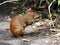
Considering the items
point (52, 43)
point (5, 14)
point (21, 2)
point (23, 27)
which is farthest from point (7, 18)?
point (52, 43)

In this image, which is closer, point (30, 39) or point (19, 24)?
point (30, 39)

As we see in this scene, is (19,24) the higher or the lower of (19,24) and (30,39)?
the higher

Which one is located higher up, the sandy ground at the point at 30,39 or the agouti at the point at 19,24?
the agouti at the point at 19,24

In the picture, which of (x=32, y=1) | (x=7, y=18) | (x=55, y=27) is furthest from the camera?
(x=32, y=1)

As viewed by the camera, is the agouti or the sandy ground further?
the agouti

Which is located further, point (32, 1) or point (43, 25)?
point (32, 1)

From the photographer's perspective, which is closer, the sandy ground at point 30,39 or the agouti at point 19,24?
the sandy ground at point 30,39

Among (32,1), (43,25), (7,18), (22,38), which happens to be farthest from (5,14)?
(22,38)

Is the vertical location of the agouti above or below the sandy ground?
above

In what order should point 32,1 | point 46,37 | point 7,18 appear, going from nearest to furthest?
point 46,37, point 7,18, point 32,1

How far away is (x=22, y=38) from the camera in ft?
20.4

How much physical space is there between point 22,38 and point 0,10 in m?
2.66

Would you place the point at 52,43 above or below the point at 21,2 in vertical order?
below

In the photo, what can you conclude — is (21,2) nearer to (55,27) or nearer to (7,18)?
Answer: (7,18)
